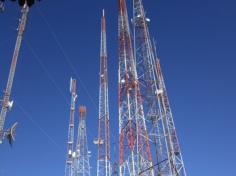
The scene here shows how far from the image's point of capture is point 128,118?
34.1 meters

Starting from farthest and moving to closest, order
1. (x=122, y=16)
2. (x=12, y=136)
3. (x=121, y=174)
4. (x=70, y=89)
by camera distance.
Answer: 1. (x=70, y=89)
2. (x=122, y=16)
3. (x=121, y=174)
4. (x=12, y=136)

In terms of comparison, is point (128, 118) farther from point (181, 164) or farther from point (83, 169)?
point (83, 169)

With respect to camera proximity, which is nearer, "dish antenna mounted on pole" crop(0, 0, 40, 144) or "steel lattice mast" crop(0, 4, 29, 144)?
"dish antenna mounted on pole" crop(0, 0, 40, 144)

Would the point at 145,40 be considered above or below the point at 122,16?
below

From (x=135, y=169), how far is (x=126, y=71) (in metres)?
10.6

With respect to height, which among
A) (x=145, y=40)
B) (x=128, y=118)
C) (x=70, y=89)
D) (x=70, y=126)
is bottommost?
(x=128, y=118)

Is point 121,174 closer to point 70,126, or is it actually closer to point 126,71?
point 126,71

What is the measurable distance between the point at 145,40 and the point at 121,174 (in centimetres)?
1413

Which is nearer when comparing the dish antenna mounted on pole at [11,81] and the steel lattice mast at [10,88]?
the dish antenna mounted on pole at [11,81]

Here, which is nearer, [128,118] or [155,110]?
[128,118]

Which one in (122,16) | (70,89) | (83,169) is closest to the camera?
(122,16)

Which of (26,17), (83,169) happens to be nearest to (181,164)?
(26,17)

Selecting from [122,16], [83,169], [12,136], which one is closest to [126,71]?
[122,16]

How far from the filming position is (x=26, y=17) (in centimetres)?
3578
